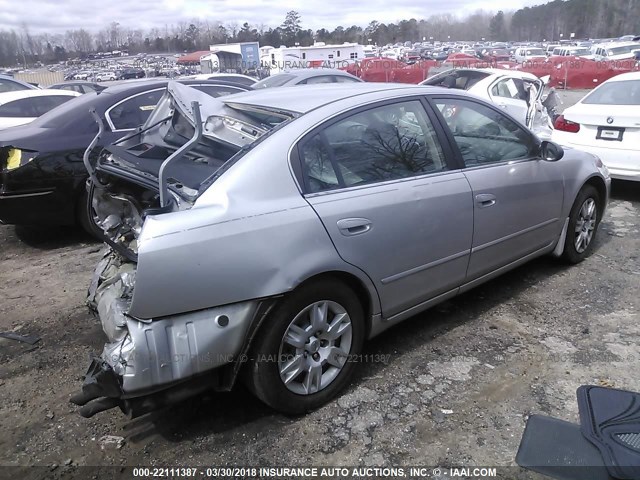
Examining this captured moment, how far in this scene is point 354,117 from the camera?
10.0ft

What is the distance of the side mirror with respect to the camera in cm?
399

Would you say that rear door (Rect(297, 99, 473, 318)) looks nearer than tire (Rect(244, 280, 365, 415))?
No

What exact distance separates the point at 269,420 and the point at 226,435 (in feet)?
0.79

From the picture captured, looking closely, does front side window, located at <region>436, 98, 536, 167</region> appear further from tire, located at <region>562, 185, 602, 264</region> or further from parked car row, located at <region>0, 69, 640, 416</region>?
tire, located at <region>562, 185, 602, 264</region>

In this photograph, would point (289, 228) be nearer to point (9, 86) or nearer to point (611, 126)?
point (611, 126)

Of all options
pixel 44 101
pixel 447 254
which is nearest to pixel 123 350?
pixel 447 254

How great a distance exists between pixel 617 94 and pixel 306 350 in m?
6.33

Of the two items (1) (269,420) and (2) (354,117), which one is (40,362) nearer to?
(1) (269,420)

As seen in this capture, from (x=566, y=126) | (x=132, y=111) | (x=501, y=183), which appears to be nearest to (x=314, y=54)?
(x=566, y=126)

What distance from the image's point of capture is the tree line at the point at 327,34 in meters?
96.9

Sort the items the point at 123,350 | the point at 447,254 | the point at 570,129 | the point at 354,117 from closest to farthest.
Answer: the point at 123,350
the point at 354,117
the point at 447,254
the point at 570,129

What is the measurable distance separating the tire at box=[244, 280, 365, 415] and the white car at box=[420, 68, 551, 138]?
25.9ft

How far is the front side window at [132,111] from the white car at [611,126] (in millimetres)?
5328

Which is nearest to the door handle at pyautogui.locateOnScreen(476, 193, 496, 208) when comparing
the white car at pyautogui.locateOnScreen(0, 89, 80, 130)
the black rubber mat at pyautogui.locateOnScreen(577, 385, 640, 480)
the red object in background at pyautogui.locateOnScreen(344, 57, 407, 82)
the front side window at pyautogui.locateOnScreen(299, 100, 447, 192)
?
the front side window at pyautogui.locateOnScreen(299, 100, 447, 192)
